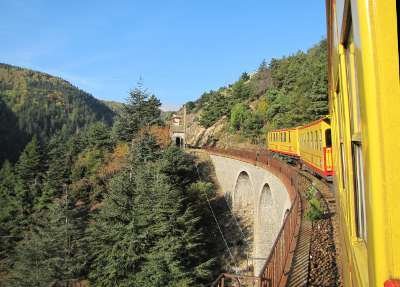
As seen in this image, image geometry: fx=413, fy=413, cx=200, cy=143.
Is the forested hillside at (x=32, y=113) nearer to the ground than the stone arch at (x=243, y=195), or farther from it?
farther from it

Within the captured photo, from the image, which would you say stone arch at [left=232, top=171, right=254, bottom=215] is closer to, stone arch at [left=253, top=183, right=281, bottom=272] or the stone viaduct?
the stone viaduct

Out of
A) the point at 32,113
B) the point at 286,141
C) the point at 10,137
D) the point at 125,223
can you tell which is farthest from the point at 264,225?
the point at 32,113

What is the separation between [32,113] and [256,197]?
452 ft

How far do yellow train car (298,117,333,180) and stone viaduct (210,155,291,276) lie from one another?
2221 mm

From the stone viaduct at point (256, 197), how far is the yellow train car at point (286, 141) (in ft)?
6.54

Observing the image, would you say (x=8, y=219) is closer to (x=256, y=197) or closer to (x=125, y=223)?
(x=125, y=223)

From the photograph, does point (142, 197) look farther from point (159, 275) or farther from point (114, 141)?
point (114, 141)

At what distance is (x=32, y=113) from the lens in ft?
497

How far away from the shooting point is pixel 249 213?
3497 cm

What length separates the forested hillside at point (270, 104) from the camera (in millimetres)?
36678

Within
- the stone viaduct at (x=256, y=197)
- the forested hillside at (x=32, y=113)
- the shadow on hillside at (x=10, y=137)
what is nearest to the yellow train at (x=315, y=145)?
the stone viaduct at (x=256, y=197)

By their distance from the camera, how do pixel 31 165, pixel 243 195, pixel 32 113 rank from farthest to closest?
pixel 32 113 < pixel 31 165 < pixel 243 195

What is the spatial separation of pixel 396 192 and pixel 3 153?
107 m

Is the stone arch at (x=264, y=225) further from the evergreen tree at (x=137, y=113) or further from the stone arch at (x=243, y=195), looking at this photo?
the evergreen tree at (x=137, y=113)
